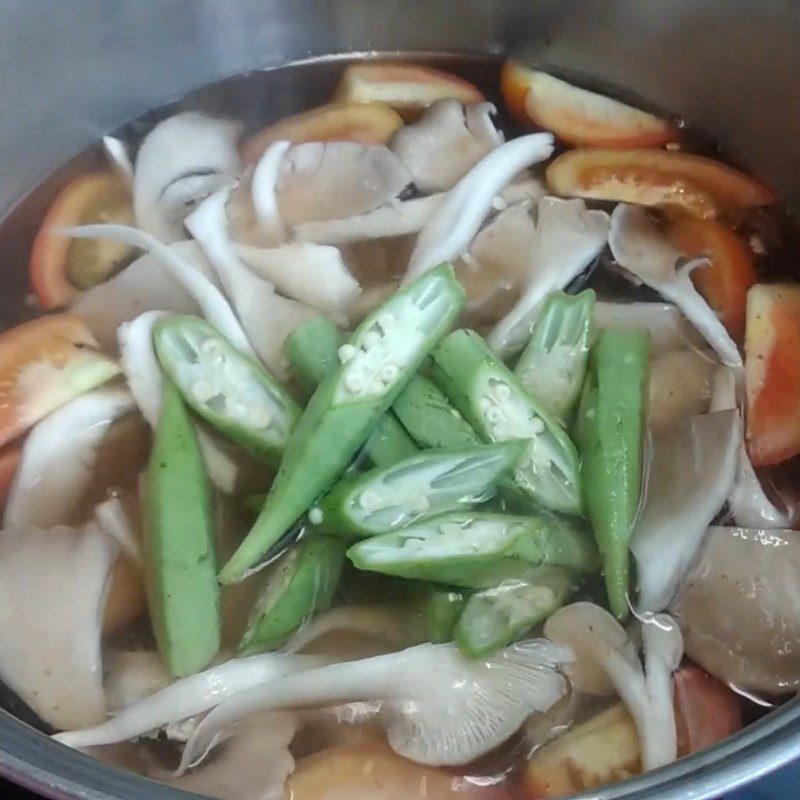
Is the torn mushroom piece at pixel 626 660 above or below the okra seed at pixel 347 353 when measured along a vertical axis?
below

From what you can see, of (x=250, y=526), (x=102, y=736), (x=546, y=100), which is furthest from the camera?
(x=546, y=100)

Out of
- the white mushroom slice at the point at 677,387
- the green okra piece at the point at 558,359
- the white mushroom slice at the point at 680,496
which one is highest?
the green okra piece at the point at 558,359

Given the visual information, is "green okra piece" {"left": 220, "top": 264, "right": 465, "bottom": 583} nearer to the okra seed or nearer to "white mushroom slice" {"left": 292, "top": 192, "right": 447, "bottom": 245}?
the okra seed

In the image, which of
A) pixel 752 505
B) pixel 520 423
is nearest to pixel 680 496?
pixel 752 505

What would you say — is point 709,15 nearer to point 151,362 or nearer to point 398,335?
point 398,335

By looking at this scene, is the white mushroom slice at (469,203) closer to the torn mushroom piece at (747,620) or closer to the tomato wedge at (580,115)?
the tomato wedge at (580,115)

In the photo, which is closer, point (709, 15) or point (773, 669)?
point (773, 669)

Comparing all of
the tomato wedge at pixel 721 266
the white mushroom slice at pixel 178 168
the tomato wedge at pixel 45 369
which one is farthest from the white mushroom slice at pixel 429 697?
the white mushroom slice at pixel 178 168

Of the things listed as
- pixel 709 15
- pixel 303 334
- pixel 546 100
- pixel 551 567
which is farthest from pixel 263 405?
pixel 709 15
